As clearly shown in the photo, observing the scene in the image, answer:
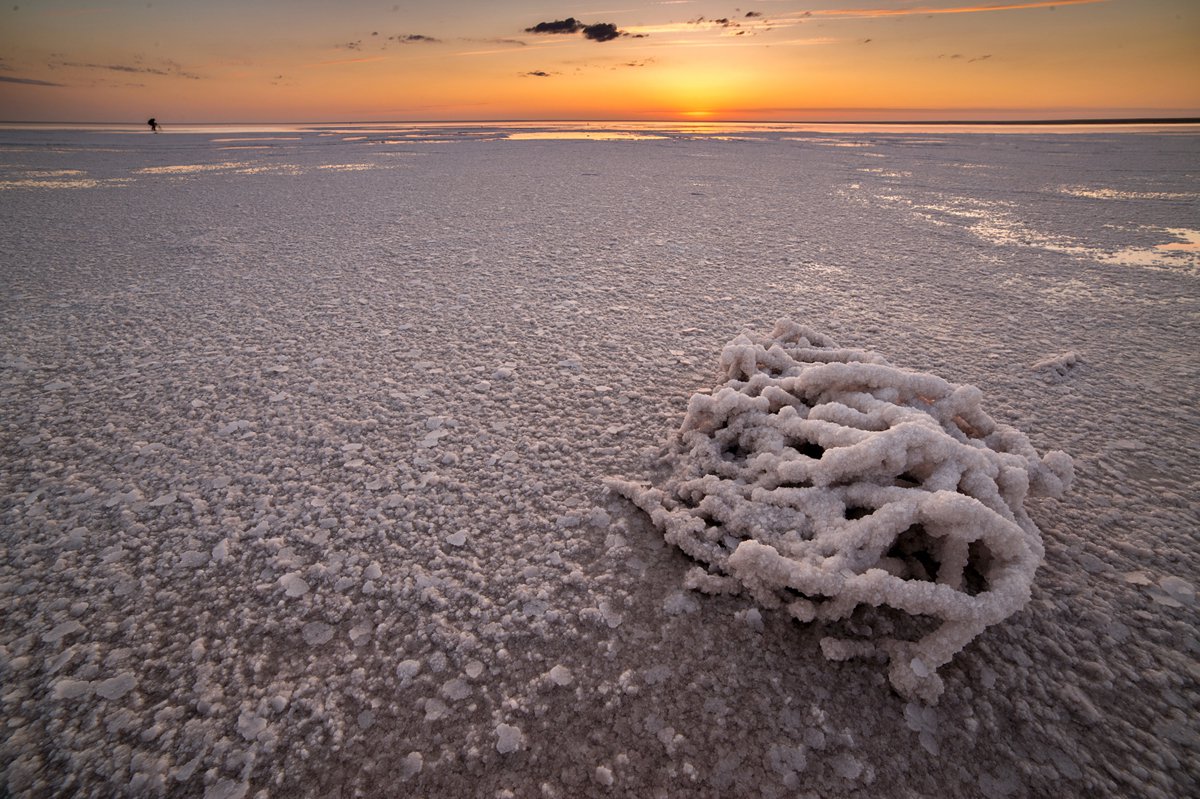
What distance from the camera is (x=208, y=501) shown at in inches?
68.8

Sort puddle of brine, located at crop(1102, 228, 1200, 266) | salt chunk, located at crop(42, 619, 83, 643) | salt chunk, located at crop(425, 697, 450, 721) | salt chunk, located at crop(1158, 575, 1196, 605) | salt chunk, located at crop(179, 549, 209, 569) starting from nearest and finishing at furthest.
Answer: salt chunk, located at crop(425, 697, 450, 721) < salt chunk, located at crop(42, 619, 83, 643) < salt chunk, located at crop(1158, 575, 1196, 605) < salt chunk, located at crop(179, 549, 209, 569) < puddle of brine, located at crop(1102, 228, 1200, 266)

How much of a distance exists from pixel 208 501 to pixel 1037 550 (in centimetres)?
236

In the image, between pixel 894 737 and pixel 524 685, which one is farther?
A: pixel 524 685

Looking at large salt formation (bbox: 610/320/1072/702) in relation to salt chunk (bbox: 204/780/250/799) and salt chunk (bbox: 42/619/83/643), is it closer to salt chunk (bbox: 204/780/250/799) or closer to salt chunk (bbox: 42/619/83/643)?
salt chunk (bbox: 204/780/250/799)

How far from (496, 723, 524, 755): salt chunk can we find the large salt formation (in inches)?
21.4

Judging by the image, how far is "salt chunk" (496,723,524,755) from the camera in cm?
110

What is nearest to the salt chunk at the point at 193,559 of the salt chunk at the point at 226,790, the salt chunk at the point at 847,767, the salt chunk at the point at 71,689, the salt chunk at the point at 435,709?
the salt chunk at the point at 71,689

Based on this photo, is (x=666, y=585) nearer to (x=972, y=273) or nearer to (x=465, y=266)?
(x=465, y=266)

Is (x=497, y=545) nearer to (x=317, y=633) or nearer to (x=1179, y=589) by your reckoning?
(x=317, y=633)

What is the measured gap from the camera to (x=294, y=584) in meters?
1.46

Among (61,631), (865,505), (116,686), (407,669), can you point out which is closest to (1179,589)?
(865,505)

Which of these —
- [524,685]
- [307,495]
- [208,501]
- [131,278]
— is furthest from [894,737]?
[131,278]

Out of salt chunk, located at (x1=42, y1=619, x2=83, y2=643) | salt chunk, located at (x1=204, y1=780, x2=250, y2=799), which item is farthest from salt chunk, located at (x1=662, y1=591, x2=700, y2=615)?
salt chunk, located at (x1=42, y1=619, x2=83, y2=643)

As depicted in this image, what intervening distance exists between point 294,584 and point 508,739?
74 cm
